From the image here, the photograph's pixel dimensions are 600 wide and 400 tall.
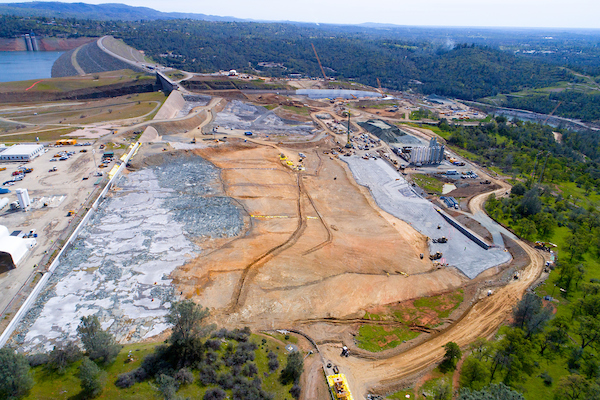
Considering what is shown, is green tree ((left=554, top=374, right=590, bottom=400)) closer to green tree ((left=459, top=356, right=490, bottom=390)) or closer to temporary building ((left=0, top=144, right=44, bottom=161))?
green tree ((left=459, top=356, right=490, bottom=390))

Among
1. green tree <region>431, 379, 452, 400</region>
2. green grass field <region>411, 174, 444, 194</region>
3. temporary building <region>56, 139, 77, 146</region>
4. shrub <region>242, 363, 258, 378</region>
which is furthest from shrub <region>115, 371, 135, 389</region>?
temporary building <region>56, 139, 77, 146</region>

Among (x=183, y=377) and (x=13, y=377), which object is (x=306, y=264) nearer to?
(x=183, y=377)

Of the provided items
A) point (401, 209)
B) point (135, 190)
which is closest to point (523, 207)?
point (401, 209)

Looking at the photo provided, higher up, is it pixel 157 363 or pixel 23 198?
pixel 23 198

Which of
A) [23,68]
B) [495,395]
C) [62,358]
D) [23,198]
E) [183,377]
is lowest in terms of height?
[183,377]

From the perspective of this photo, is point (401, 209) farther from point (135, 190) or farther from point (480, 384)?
point (135, 190)

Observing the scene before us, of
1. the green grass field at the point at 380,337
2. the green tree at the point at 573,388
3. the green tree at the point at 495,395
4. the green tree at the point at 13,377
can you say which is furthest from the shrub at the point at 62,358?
the green tree at the point at 573,388

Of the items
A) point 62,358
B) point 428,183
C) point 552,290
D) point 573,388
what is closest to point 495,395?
point 573,388
